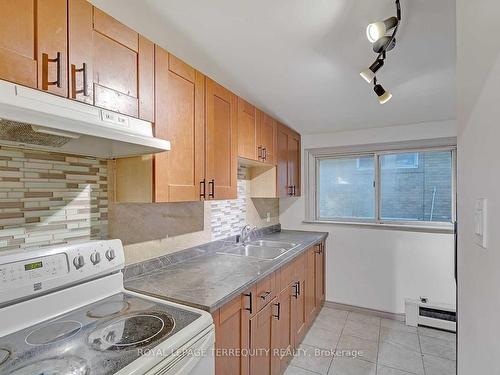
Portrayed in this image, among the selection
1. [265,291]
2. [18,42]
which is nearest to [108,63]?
[18,42]

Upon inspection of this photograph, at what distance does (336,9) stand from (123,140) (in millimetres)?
1006

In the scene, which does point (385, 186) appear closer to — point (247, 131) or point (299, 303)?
point (299, 303)

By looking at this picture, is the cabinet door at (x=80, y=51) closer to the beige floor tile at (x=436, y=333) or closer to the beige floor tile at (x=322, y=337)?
the beige floor tile at (x=322, y=337)

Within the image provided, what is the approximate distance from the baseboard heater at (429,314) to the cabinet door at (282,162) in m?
1.70

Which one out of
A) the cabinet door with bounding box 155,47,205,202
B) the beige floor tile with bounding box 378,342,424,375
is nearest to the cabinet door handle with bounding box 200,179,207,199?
the cabinet door with bounding box 155,47,205,202

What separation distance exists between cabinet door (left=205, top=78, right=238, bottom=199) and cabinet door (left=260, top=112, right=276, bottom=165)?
46 centimetres

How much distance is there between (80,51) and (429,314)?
11.3 feet

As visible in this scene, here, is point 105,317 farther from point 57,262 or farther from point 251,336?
point 251,336

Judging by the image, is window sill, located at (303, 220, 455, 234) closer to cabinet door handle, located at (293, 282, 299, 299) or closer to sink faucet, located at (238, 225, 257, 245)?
sink faucet, located at (238, 225, 257, 245)

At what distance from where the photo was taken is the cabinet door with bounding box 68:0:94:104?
3.30 ft

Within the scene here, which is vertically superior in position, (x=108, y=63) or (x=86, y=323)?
(x=108, y=63)

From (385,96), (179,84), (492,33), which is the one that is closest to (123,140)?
(179,84)

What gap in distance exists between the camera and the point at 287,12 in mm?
1141

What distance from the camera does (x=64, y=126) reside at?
2.77 feet
